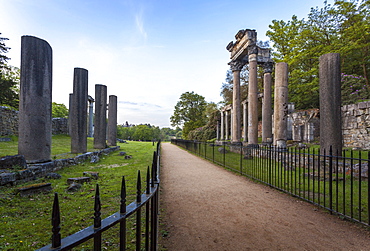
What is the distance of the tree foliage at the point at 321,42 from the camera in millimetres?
20656

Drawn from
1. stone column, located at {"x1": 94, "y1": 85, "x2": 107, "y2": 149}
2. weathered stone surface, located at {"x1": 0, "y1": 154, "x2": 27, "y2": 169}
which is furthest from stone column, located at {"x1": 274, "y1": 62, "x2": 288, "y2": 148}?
weathered stone surface, located at {"x1": 0, "y1": 154, "x2": 27, "y2": 169}

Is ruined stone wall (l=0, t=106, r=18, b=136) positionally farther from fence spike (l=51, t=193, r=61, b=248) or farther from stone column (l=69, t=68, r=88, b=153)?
fence spike (l=51, t=193, r=61, b=248)

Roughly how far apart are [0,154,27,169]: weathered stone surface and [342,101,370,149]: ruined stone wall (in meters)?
17.7

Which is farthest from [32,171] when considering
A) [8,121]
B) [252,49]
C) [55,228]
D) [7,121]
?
[252,49]

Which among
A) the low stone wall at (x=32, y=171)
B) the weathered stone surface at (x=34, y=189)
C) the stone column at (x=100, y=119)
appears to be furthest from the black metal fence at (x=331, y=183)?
the stone column at (x=100, y=119)

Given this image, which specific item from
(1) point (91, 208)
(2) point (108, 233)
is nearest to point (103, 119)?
(1) point (91, 208)

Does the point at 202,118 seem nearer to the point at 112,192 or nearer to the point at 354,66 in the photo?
the point at 354,66

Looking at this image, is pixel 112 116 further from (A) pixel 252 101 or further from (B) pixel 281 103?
(B) pixel 281 103

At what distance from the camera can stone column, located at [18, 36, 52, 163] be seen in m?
8.07

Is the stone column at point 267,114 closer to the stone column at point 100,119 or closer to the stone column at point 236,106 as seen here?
the stone column at point 236,106

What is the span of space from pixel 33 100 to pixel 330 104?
452 inches

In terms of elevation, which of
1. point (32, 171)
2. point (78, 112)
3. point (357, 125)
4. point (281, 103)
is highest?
point (281, 103)

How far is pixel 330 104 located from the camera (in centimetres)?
873

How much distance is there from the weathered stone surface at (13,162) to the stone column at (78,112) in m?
5.64
